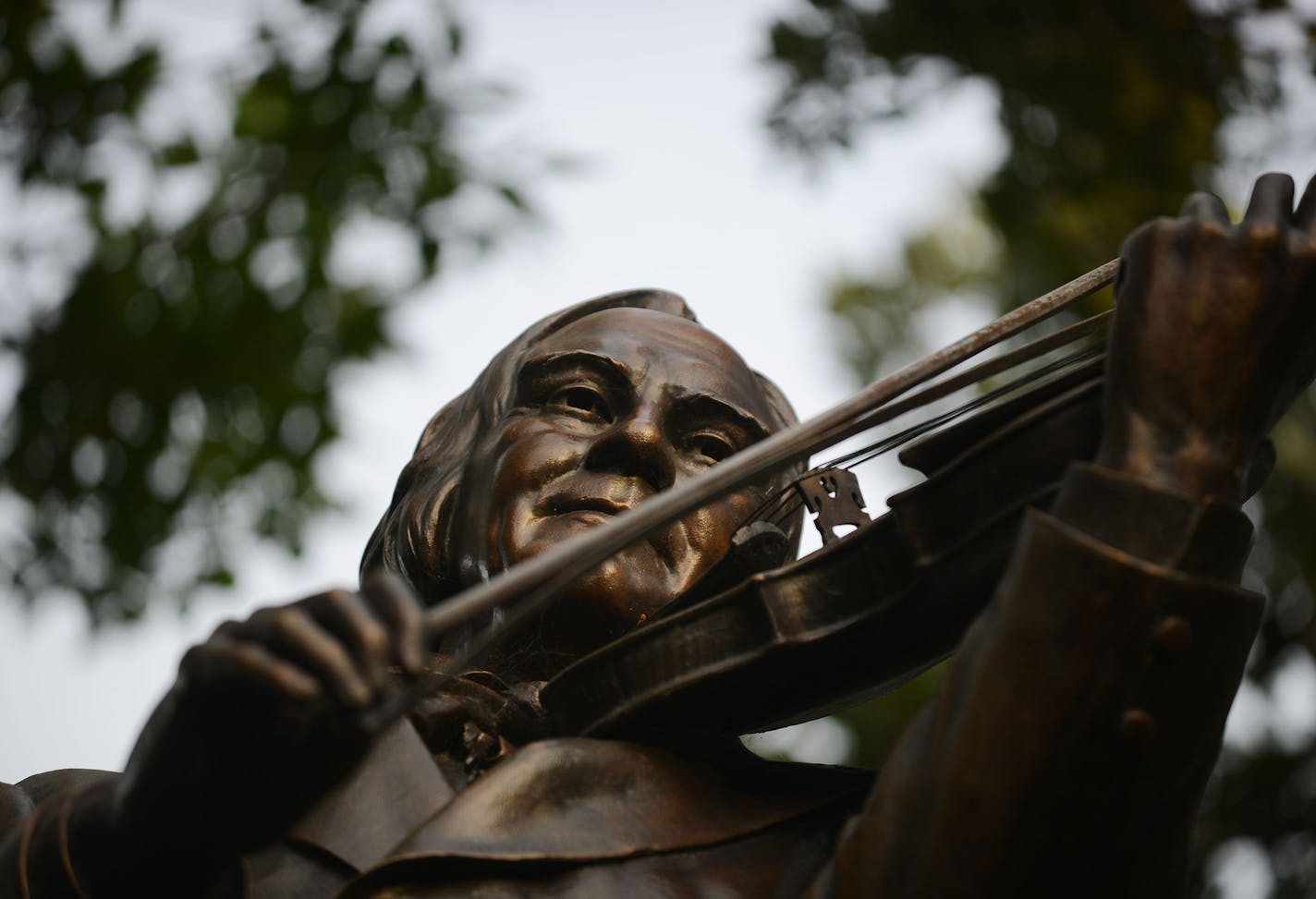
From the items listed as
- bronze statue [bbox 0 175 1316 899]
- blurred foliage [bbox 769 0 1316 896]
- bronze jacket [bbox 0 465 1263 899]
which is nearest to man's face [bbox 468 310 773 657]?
bronze statue [bbox 0 175 1316 899]

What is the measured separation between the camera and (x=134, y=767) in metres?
2.24

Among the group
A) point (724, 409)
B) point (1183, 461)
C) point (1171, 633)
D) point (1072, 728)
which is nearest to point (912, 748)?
point (1072, 728)

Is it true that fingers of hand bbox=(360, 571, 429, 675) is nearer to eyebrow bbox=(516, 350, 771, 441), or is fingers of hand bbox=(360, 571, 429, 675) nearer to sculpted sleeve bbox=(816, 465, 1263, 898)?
sculpted sleeve bbox=(816, 465, 1263, 898)

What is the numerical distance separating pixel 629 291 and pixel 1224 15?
3.10m

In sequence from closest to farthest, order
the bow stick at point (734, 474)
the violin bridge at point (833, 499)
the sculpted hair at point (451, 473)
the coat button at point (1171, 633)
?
the bow stick at point (734, 474) → the coat button at point (1171, 633) → the violin bridge at point (833, 499) → the sculpted hair at point (451, 473)

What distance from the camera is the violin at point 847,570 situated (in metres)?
2.40

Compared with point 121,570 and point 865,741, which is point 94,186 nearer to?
point 121,570

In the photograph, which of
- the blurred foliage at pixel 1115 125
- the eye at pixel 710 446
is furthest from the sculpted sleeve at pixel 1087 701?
the blurred foliage at pixel 1115 125

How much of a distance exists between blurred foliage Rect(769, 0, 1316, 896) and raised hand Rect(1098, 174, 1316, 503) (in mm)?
3680

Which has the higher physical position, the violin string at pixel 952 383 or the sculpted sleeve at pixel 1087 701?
the violin string at pixel 952 383

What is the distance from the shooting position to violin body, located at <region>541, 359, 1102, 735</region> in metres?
2.42

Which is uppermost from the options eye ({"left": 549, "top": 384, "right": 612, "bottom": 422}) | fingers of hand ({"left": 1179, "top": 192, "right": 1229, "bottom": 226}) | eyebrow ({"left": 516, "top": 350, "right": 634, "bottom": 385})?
eyebrow ({"left": 516, "top": 350, "right": 634, "bottom": 385})

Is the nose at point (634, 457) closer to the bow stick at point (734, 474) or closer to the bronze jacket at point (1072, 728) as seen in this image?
the bow stick at point (734, 474)

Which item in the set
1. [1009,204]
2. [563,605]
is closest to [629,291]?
[563,605]
